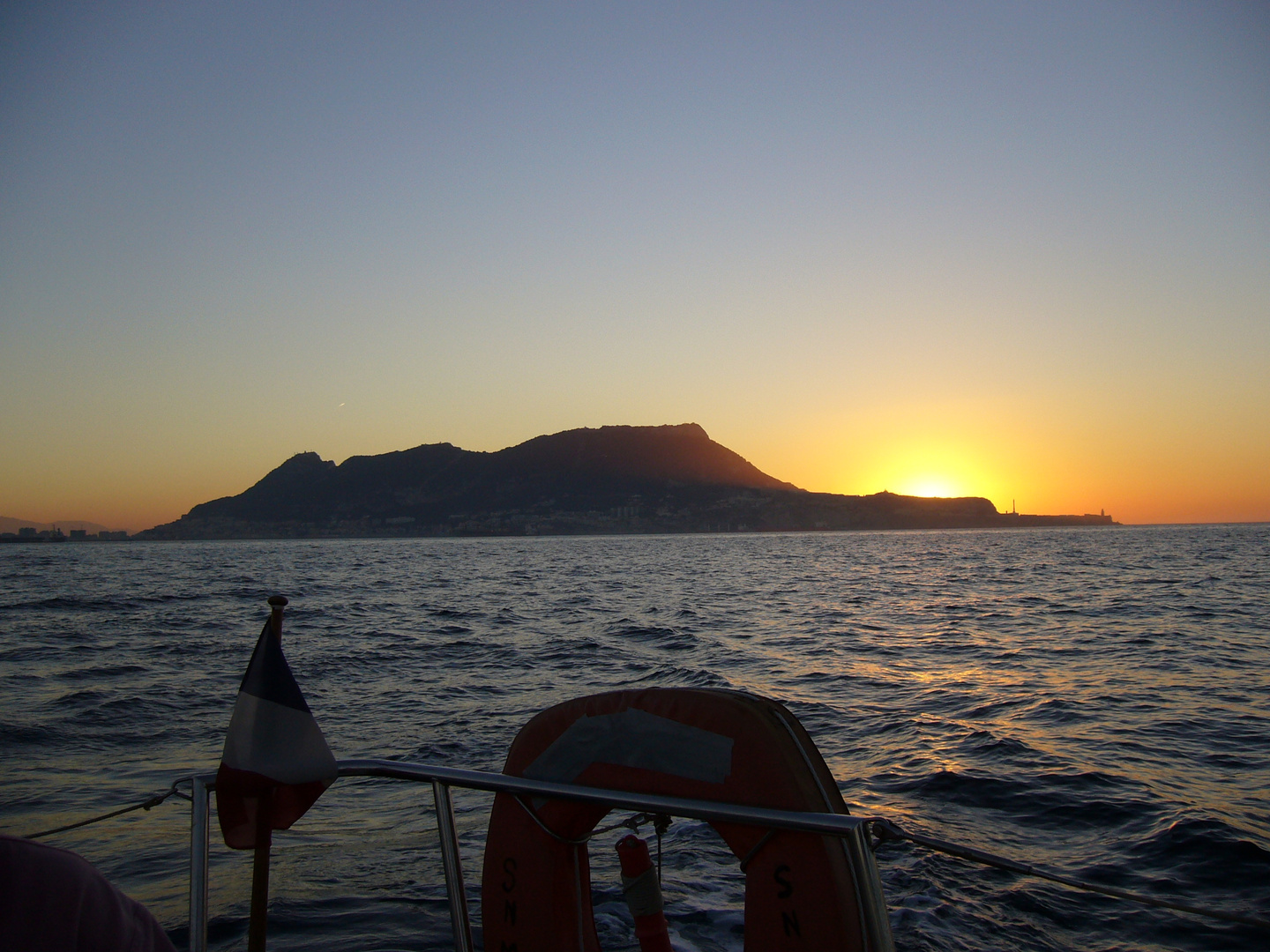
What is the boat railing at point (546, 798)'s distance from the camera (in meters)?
2.39

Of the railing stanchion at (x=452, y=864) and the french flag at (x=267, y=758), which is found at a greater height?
the french flag at (x=267, y=758)

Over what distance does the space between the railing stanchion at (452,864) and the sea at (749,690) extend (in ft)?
8.41

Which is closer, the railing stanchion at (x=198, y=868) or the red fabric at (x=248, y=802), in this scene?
the red fabric at (x=248, y=802)

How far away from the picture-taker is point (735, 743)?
107 inches

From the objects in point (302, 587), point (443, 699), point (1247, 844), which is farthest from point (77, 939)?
point (302, 587)

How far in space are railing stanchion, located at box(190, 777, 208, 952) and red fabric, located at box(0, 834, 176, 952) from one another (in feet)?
4.90

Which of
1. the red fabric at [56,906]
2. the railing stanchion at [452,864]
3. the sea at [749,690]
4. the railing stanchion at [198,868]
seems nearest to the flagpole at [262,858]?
the railing stanchion at [198,868]

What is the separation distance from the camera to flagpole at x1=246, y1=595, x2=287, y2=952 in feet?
7.64

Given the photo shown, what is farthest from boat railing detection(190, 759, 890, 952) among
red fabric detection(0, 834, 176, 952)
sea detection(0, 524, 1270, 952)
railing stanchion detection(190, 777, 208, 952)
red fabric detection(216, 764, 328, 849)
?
sea detection(0, 524, 1270, 952)

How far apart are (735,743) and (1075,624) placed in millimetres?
21623

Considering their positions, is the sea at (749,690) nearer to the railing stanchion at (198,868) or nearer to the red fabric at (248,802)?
the railing stanchion at (198,868)

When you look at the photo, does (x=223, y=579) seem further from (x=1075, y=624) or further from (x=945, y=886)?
(x=945, y=886)

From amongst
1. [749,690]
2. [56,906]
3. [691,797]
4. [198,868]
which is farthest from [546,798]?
[749,690]

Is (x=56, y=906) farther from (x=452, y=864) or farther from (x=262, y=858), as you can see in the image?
(x=452, y=864)
